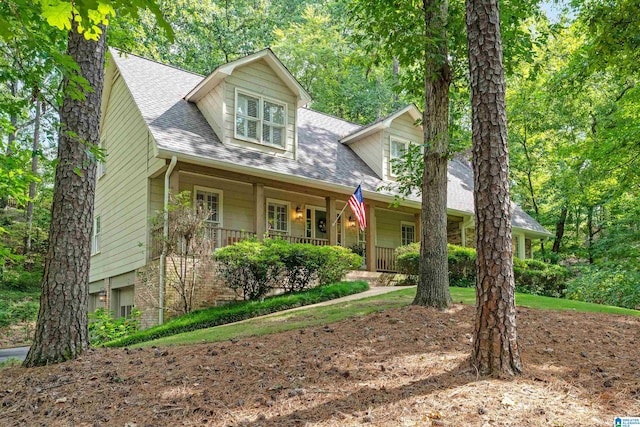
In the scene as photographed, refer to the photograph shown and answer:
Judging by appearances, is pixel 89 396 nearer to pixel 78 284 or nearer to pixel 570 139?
pixel 78 284

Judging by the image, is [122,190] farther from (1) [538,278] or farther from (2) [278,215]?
(1) [538,278]

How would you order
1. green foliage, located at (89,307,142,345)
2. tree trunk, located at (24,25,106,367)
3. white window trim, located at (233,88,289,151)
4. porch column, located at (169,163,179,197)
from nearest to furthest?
tree trunk, located at (24,25,106,367), green foliage, located at (89,307,142,345), porch column, located at (169,163,179,197), white window trim, located at (233,88,289,151)

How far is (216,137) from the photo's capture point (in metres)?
12.4

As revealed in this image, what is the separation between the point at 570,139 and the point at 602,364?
2054cm

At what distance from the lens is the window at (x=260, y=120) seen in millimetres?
12805

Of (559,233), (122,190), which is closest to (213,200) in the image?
(122,190)

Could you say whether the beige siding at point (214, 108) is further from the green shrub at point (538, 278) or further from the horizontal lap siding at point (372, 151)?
the green shrub at point (538, 278)

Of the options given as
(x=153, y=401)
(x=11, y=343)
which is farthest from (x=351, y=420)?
(x=11, y=343)

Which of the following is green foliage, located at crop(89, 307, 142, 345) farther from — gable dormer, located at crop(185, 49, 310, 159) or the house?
Result: gable dormer, located at crop(185, 49, 310, 159)

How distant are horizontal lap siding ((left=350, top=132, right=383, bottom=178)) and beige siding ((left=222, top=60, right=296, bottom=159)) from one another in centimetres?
361

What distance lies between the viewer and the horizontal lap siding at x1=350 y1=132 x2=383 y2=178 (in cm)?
1603

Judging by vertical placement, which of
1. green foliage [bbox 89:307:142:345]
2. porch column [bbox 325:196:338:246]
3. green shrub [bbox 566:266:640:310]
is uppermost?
porch column [bbox 325:196:338:246]

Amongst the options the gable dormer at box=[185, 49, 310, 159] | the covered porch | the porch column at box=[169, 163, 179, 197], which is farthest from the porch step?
the porch column at box=[169, 163, 179, 197]

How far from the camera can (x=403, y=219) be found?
18141 millimetres
